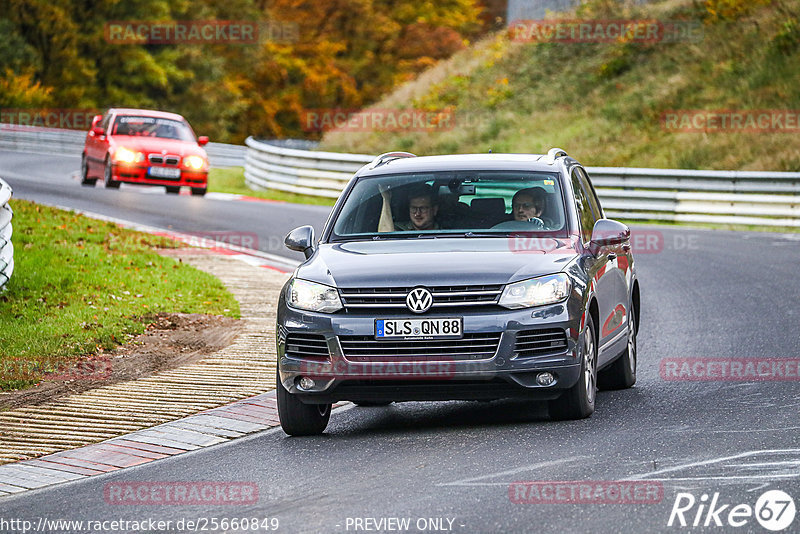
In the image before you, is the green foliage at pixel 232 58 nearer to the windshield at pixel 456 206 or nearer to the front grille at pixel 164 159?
the front grille at pixel 164 159

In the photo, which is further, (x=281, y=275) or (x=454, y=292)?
(x=281, y=275)

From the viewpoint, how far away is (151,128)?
29.6m

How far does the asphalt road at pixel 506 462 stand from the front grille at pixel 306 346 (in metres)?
0.57

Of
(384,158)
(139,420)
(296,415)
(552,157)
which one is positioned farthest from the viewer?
→ (384,158)

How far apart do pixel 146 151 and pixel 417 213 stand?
1983 centimetres

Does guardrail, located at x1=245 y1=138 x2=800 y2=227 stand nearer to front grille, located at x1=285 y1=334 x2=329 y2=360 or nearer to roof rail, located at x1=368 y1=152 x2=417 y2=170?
roof rail, located at x1=368 y1=152 x2=417 y2=170

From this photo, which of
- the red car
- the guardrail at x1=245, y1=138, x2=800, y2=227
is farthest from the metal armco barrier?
the red car

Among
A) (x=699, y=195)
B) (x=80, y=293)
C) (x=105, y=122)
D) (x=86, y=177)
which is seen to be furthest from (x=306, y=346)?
(x=86, y=177)

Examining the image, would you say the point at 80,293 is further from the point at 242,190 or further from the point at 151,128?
the point at 242,190

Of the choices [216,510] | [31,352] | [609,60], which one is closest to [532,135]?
[609,60]

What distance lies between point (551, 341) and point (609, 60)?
36607 millimetres

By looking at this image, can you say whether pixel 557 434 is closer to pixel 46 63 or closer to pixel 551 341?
pixel 551 341

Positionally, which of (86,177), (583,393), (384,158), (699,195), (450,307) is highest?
(384,158)

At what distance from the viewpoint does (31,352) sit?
11.3 meters
